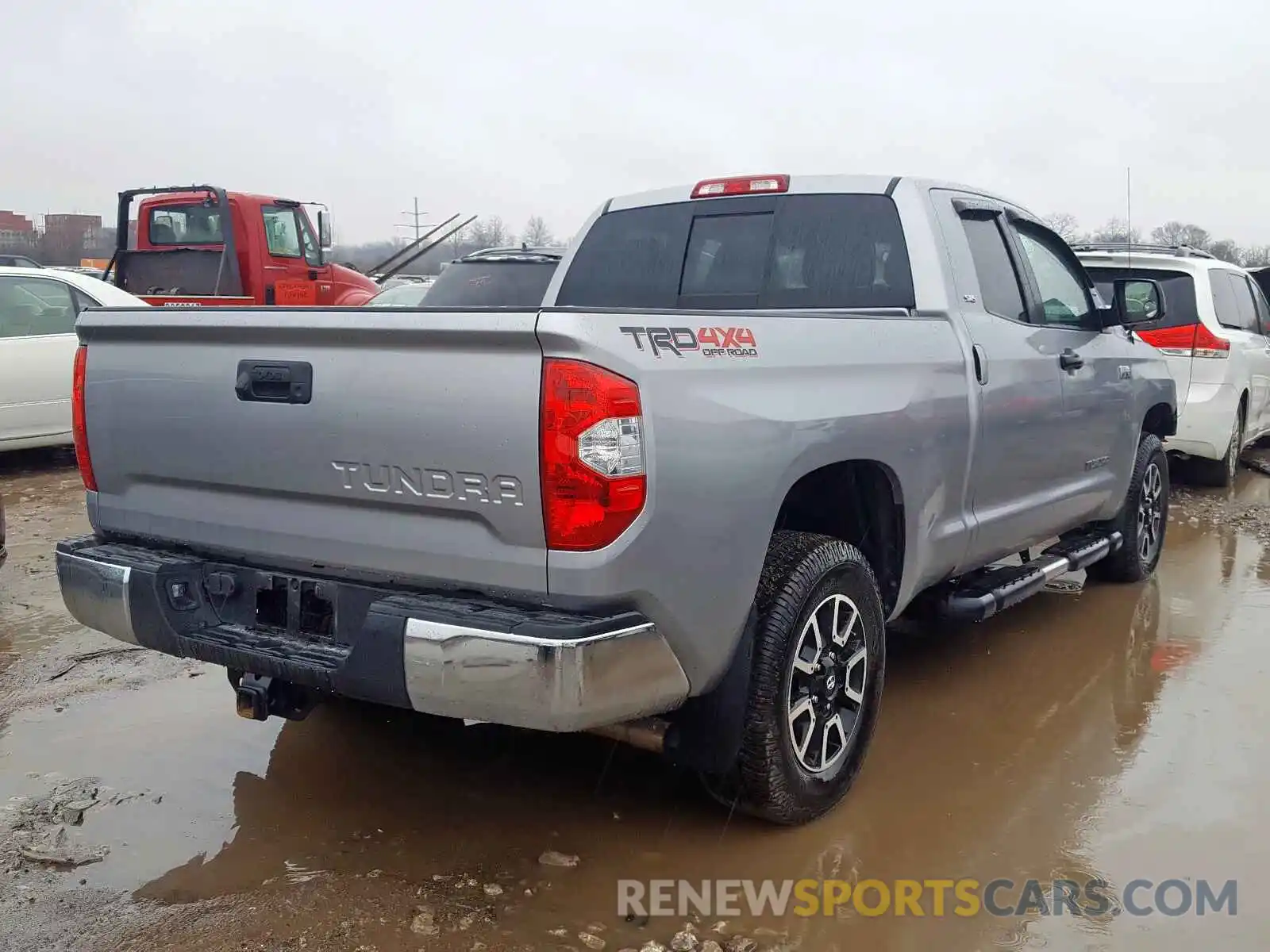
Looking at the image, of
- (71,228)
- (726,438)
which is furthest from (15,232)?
(726,438)

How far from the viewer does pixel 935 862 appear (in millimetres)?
3244

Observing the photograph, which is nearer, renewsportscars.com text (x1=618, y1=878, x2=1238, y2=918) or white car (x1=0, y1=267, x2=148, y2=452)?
renewsportscars.com text (x1=618, y1=878, x2=1238, y2=918)

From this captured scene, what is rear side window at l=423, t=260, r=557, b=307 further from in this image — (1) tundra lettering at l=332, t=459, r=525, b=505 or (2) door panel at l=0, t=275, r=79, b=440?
(1) tundra lettering at l=332, t=459, r=525, b=505

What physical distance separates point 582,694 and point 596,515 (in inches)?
15.7

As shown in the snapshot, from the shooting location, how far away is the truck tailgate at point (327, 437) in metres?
2.72

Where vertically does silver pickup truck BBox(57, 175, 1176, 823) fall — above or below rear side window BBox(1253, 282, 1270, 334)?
below

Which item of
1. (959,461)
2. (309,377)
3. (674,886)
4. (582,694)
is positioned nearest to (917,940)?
(674,886)

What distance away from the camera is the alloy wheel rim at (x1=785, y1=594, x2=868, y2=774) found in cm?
331

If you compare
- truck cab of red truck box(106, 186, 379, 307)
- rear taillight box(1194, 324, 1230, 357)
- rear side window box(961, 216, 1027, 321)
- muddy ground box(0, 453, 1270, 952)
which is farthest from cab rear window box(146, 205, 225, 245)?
rear side window box(961, 216, 1027, 321)

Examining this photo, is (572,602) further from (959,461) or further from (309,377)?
(959,461)

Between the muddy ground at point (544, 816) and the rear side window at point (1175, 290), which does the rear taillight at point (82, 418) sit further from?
the rear side window at point (1175, 290)

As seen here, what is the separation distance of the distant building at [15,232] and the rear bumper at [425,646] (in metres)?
37.5

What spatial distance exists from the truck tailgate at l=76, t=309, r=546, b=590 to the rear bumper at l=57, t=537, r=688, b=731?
10cm

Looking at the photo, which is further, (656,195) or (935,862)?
(656,195)
